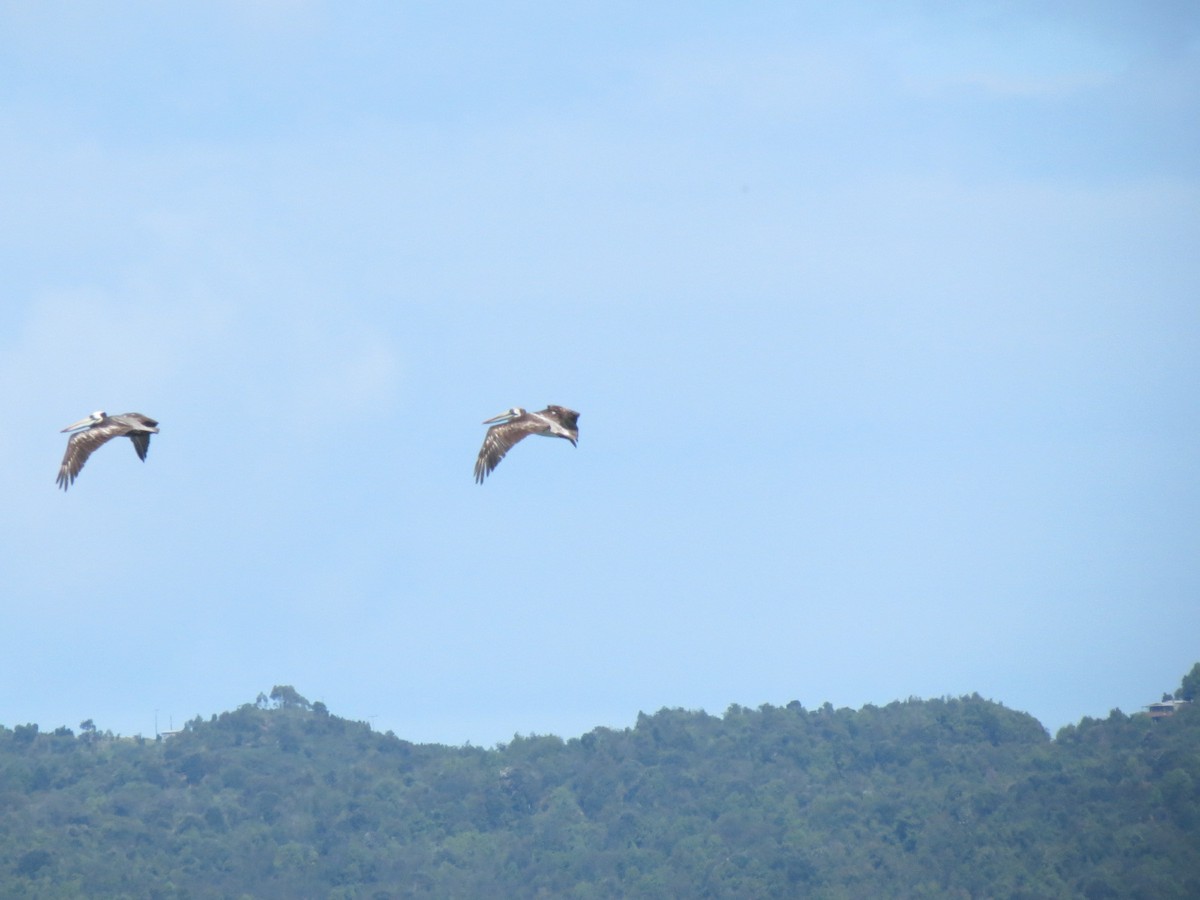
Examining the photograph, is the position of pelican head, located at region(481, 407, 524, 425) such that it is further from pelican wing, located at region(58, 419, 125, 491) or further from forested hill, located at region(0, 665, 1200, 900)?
forested hill, located at region(0, 665, 1200, 900)

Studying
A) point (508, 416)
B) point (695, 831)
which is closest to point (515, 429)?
point (508, 416)

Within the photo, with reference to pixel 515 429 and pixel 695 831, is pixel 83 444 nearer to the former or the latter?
pixel 515 429

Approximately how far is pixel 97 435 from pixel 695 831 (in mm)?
142378

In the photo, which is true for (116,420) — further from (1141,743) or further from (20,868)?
(1141,743)

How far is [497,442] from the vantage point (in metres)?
49.8

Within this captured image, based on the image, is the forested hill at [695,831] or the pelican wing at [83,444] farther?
the forested hill at [695,831]

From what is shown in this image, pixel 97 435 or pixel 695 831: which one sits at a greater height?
pixel 695 831

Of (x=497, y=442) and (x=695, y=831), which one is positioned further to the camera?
(x=695, y=831)

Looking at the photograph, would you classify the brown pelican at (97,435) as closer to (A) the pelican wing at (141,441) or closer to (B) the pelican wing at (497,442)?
(A) the pelican wing at (141,441)

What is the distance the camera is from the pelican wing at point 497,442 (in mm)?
49469

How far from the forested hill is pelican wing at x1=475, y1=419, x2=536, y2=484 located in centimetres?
9656

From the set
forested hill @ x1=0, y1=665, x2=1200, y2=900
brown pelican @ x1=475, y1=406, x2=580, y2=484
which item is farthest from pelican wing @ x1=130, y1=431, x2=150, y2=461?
forested hill @ x1=0, y1=665, x2=1200, y2=900

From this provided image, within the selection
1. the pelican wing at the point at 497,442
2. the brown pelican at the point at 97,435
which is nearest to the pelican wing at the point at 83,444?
the brown pelican at the point at 97,435

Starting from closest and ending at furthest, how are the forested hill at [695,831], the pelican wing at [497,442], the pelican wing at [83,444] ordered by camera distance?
the pelican wing at [83,444] < the pelican wing at [497,442] < the forested hill at [695,831]
